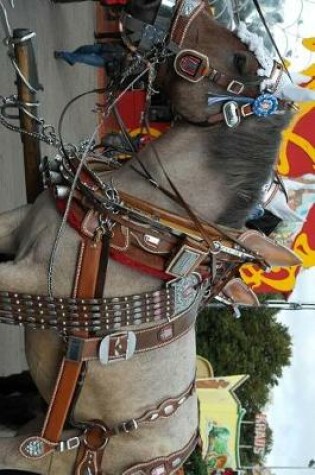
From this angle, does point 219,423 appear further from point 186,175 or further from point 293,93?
point 293,93

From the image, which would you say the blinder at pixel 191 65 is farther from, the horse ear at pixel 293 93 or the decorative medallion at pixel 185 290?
the decorative medallion at pixel 185 290

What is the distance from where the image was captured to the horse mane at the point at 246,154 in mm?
3686

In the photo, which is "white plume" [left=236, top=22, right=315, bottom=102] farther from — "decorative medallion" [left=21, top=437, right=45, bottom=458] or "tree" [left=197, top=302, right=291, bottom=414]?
"tree" [left=197, top=302, right=291, bottom=414]

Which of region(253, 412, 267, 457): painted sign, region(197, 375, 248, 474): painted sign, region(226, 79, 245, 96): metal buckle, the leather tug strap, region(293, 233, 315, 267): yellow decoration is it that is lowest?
region(253, 412, 267, 457): painted sign

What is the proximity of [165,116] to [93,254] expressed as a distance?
1.32 metres

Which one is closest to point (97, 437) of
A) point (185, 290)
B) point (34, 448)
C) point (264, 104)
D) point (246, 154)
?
point (34, 448)

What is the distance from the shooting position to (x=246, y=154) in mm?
3713

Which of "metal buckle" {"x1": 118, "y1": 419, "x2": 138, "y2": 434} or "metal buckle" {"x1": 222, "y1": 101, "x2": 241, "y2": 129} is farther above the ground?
"metal buckle" {"x1": 222, "y1": 101, "x2": 241, "y2": 129}

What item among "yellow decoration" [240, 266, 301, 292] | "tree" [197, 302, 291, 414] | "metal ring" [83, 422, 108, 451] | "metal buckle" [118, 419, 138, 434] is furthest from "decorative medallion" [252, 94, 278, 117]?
"tree" [197, 302, 291, 414]

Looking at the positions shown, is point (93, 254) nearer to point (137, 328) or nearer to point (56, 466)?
point (137, 328)

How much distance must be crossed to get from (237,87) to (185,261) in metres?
0.96

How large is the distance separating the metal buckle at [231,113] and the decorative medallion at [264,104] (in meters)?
0.09

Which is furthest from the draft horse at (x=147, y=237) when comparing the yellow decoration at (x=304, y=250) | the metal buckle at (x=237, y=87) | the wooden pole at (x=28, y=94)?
the yellow decoration at (x=304, y=250)

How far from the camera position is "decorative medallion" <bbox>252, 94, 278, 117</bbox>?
3586 mm
